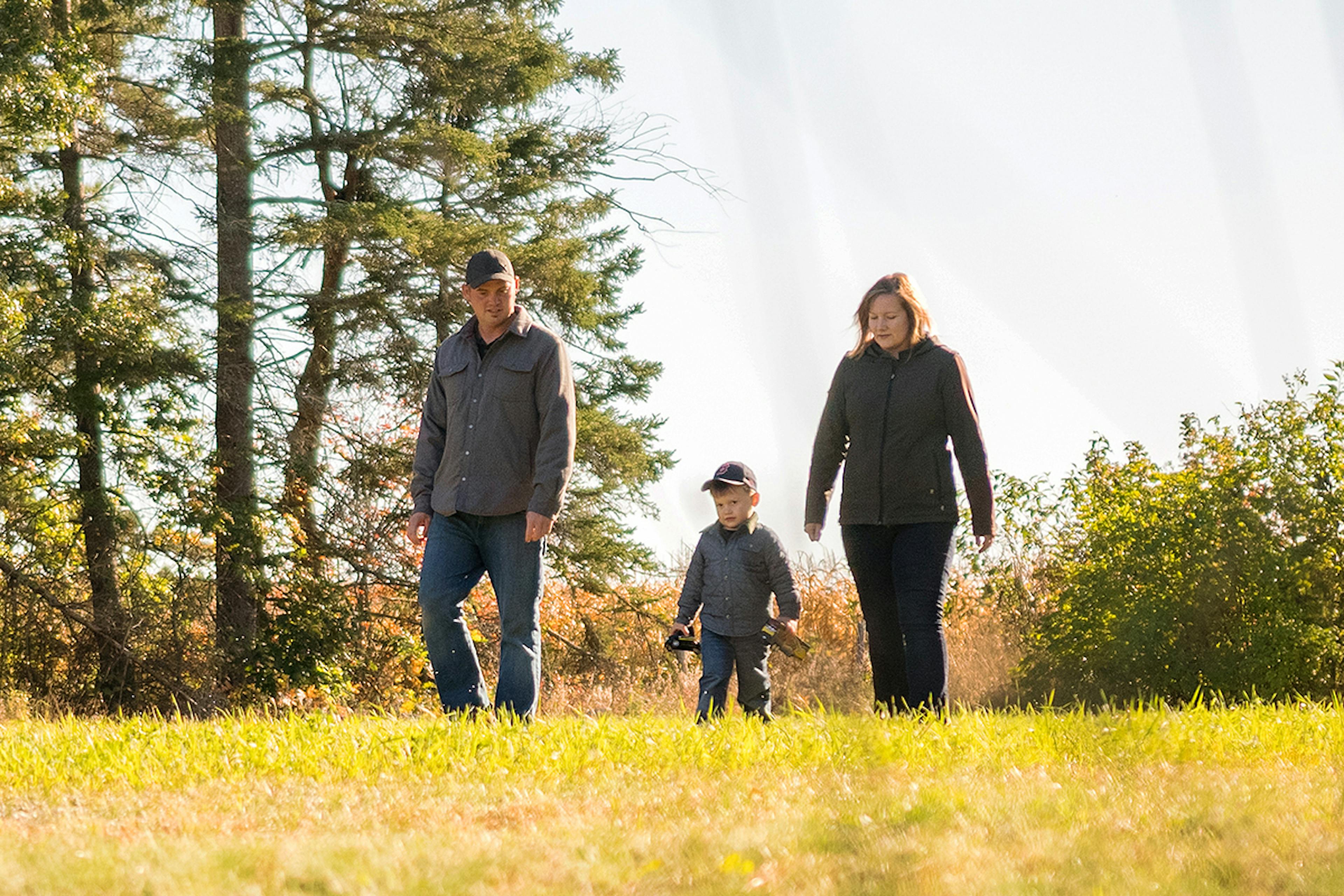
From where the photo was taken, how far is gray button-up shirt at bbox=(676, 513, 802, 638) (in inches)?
253

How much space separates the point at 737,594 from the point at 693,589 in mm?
307

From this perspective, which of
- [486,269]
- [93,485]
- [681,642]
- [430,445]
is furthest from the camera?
[93,485]

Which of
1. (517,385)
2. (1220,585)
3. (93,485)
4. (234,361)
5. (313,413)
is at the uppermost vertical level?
(234,361)

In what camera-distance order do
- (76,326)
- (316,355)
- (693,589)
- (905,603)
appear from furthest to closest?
(316,355), (76,326), (693,589), (905,603)

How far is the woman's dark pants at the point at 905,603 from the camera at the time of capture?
15.4 feet

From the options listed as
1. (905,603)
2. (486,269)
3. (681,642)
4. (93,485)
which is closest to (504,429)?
(486,269)

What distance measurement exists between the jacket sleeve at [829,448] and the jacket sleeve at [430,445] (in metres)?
1.54

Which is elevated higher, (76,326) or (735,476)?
(76,326)

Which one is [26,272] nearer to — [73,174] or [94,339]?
[94,339]

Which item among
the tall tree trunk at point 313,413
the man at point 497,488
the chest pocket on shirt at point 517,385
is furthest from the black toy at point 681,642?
the tall tree trunk at point 313,413

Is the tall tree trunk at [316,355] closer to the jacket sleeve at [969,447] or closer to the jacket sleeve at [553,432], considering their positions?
the jacket sleeve at [553,432]

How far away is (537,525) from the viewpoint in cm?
484

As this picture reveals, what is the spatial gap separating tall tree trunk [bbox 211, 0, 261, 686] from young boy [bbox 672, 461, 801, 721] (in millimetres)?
6510

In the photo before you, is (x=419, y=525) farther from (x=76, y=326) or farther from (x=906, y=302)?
(x=76, y=326)
